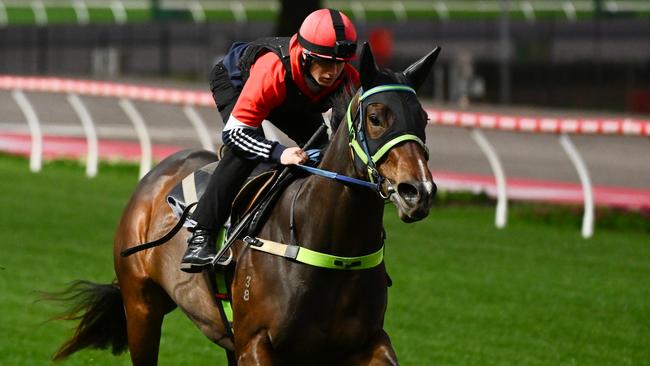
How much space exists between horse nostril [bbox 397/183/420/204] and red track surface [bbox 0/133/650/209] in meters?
8.99

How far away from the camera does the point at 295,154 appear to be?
567cm

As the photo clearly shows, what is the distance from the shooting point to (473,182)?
53.4ft

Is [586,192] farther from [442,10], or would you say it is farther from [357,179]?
[442,10]

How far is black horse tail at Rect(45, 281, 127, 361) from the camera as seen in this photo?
7.31 m

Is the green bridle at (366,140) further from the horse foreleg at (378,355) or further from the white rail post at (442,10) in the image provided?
the white rail post at (442,10)

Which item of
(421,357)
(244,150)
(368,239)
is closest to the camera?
(368,239)

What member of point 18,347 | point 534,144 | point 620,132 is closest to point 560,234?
point 620,132

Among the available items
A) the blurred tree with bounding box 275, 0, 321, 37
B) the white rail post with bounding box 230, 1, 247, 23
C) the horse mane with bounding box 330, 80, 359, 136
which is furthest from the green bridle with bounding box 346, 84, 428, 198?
the white rail post with bounding box 230, 1, 247, 23

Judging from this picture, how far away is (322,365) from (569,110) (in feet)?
77.6

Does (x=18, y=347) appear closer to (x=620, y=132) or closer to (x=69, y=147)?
(x=620, y=132)

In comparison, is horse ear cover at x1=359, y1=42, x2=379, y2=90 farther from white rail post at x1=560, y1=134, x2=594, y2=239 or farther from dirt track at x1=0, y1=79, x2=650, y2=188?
dirt track at x1=0, y1=79, x2=650, y2=188

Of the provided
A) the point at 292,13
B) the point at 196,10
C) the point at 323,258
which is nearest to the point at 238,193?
the point at 323,258

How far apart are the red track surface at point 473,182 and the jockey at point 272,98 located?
7940 mm

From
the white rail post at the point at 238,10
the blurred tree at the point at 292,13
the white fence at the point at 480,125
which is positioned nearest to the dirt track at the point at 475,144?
the blurred tree at the point at 292,13
